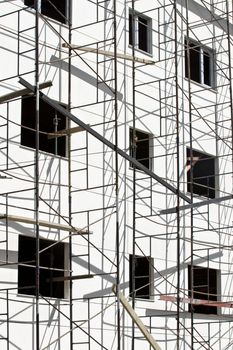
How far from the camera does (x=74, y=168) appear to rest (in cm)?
1537

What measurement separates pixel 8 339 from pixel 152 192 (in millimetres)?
5462

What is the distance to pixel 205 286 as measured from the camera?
62.0 feet

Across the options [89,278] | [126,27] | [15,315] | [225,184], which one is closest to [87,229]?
[89,278]

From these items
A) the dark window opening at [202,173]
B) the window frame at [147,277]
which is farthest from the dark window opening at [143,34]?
the window frame at [147,277]

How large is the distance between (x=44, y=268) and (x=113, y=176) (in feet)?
10.5

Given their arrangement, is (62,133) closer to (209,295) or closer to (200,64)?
(209,295)

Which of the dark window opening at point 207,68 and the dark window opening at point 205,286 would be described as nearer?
the dark window opening at point 205,286

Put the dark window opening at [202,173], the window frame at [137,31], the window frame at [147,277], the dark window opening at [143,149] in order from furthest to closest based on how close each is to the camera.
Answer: the dark window opening at [202,173], the window frame at [137,31], the dark window opening at [143,149], the window frame at [147,277]

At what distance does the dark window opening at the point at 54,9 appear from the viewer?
1571cm

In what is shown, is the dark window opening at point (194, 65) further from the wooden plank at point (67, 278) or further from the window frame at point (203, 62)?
the wooden plank at point (67, 278)

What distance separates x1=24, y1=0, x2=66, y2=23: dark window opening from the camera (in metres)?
15.7

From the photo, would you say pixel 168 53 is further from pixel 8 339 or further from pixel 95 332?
pixel 8 339

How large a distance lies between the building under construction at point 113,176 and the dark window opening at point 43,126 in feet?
0.08

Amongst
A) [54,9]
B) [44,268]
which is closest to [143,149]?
[54,9]
